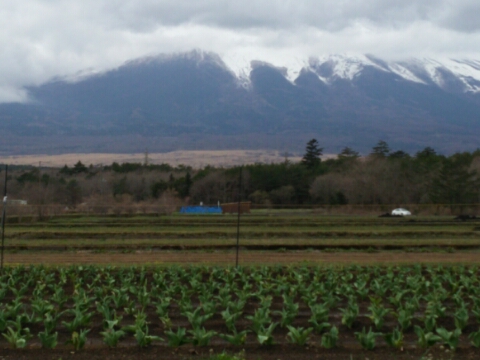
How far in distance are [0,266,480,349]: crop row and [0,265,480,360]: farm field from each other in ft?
0.07

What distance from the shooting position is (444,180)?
195 ft

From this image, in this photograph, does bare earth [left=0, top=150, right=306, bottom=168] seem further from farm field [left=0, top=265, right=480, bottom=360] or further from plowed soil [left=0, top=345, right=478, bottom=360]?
plowed soil [left=0, top=345, right=478, bottom=360]

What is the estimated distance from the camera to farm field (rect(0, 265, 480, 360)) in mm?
9195

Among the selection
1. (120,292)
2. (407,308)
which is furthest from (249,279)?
(407,308)

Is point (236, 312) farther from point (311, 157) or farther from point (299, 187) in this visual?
point (311, 157)

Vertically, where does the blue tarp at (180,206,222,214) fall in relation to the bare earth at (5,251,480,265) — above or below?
below

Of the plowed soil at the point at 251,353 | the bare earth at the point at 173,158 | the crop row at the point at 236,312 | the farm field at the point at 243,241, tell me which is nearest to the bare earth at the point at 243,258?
the farm field at the point at 243,241

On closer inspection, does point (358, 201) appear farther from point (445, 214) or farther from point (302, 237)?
point (302, 237)

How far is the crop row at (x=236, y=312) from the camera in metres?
9.38

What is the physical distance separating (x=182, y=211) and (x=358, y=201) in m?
18.0

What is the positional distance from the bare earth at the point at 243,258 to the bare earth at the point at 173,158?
109 metres

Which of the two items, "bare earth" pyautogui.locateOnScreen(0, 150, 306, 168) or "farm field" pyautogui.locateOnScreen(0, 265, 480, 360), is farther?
"bare earth" pyautogui.locateOnScreen(0, 150, 306, 168)

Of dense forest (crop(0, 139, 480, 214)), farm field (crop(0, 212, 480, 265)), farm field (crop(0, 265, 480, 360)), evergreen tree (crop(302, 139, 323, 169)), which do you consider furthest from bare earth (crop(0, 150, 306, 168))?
farm field (crop(0, 265, 480, 360))

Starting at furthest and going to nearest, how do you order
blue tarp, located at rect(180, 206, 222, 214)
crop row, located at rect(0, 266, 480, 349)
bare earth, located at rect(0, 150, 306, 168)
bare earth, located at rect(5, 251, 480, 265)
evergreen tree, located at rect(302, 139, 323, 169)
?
bare earth, located at rect(0, 150, 306, 168) → evergreen tree, located at rect(302, 139, 323, 169) → blue tarp, located at rect(180, 206, 222, 214) → bare earth, located at rect(5, 251, 480, 265) → crop row, located at rect(0, 266, 480, 349)
